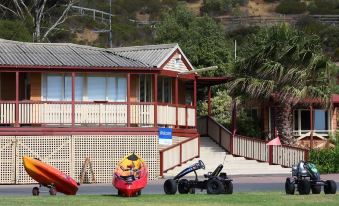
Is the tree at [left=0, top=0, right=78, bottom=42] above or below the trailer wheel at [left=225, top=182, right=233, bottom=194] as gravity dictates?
above

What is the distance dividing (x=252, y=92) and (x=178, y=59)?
3.75m

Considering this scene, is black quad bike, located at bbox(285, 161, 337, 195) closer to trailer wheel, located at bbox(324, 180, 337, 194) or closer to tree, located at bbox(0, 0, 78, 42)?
trailer wheel, located at bbox(324, 180, 337, 194)

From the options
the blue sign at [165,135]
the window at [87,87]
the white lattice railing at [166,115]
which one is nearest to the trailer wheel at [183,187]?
the blue sign at [165,135]

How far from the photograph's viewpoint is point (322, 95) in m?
40.5

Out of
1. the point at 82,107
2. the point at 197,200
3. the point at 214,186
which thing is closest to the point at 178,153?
the point at 82,107

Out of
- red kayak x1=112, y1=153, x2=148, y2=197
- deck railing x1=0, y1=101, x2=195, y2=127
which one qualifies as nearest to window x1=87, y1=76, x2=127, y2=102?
deck railing x1=0, y1=101, x2=195, y2=127

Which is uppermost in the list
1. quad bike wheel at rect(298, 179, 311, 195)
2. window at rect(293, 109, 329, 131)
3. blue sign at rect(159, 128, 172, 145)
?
window at rect(293, 109, 329, 131)

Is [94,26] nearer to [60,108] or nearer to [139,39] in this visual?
[139,39]

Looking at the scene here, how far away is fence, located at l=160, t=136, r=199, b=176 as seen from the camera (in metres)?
38.3

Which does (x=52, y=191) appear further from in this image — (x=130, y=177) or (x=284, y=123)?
(x=284, y=123)

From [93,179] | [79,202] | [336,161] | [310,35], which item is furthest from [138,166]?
[310,35]

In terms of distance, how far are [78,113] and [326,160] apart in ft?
35.4

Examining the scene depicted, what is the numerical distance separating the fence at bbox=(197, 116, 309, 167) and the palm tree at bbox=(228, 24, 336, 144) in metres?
1.68

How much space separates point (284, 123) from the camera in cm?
4116
